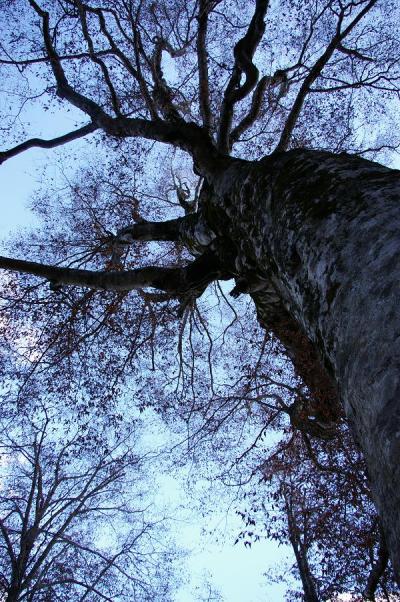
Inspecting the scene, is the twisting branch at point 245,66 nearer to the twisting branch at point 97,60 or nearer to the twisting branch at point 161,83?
the twisting branch at point 161,83

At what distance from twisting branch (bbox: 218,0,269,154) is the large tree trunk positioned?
2.91 meters

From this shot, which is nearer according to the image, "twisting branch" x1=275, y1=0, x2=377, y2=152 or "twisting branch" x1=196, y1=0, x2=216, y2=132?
"twisting branch" x1=275, y1=0, x2=377, y2=152

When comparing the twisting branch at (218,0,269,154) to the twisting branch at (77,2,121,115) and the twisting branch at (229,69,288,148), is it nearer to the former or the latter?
the twisting branch at (229,69,288,148)

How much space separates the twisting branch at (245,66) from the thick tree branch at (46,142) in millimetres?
2913

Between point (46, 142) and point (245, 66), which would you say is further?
point (46, 142)

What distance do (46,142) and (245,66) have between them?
3.69m

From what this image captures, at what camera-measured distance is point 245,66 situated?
5453mm

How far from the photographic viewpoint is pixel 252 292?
4715mm

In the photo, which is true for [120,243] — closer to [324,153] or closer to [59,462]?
[324,153]

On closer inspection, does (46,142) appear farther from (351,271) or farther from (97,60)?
(351,271)

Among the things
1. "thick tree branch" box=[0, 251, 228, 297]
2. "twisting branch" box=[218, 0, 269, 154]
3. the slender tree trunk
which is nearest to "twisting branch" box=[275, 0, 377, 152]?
"twisting branch" box=[218, 0, 269, 154]

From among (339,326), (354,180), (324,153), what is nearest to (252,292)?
(324,153)

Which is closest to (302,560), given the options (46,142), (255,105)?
(255,105)

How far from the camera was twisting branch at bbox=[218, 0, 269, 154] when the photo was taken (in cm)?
531
